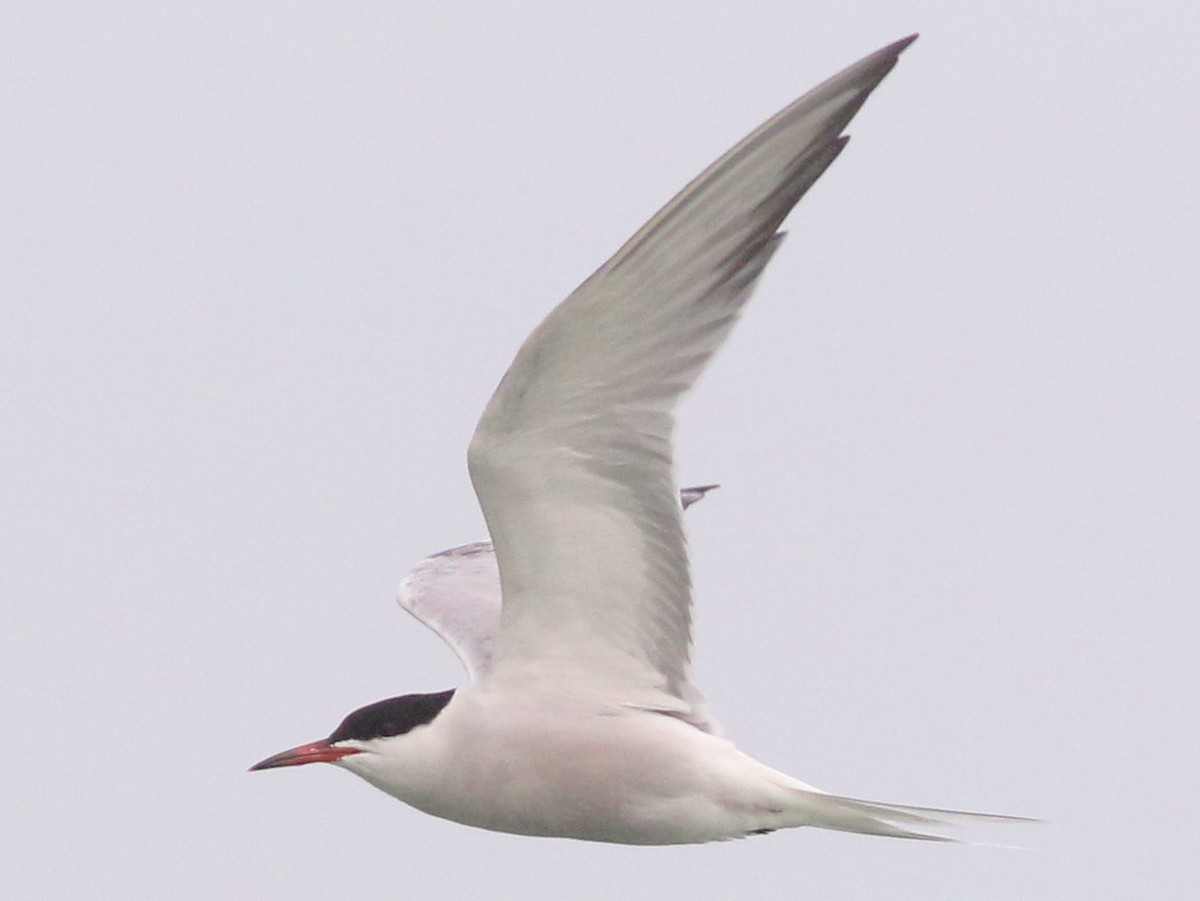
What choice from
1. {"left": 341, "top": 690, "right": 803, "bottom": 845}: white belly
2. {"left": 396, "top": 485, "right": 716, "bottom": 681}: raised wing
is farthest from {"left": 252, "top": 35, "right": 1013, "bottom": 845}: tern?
{"left": 396, "top": 485, "right": 716, "bottom": 681}: raised wing

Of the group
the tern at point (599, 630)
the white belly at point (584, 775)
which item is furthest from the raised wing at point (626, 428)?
the white belly at point (584, 775)

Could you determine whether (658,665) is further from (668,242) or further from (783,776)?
(668,242)

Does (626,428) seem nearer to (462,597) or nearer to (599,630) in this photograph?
(599,630)

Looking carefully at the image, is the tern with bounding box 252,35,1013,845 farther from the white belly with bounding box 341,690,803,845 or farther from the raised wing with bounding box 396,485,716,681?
the raised wing with bounding box 396,485,716,681

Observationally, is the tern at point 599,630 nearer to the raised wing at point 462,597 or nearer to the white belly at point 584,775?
the white belly at point 584,775

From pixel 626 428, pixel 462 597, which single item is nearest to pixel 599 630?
pixel 626 428

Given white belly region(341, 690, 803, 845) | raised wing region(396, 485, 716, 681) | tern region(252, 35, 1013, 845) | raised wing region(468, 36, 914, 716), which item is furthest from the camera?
raised wing region(396, 485, 716, 681)

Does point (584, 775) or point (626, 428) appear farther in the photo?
point (584, 775)
